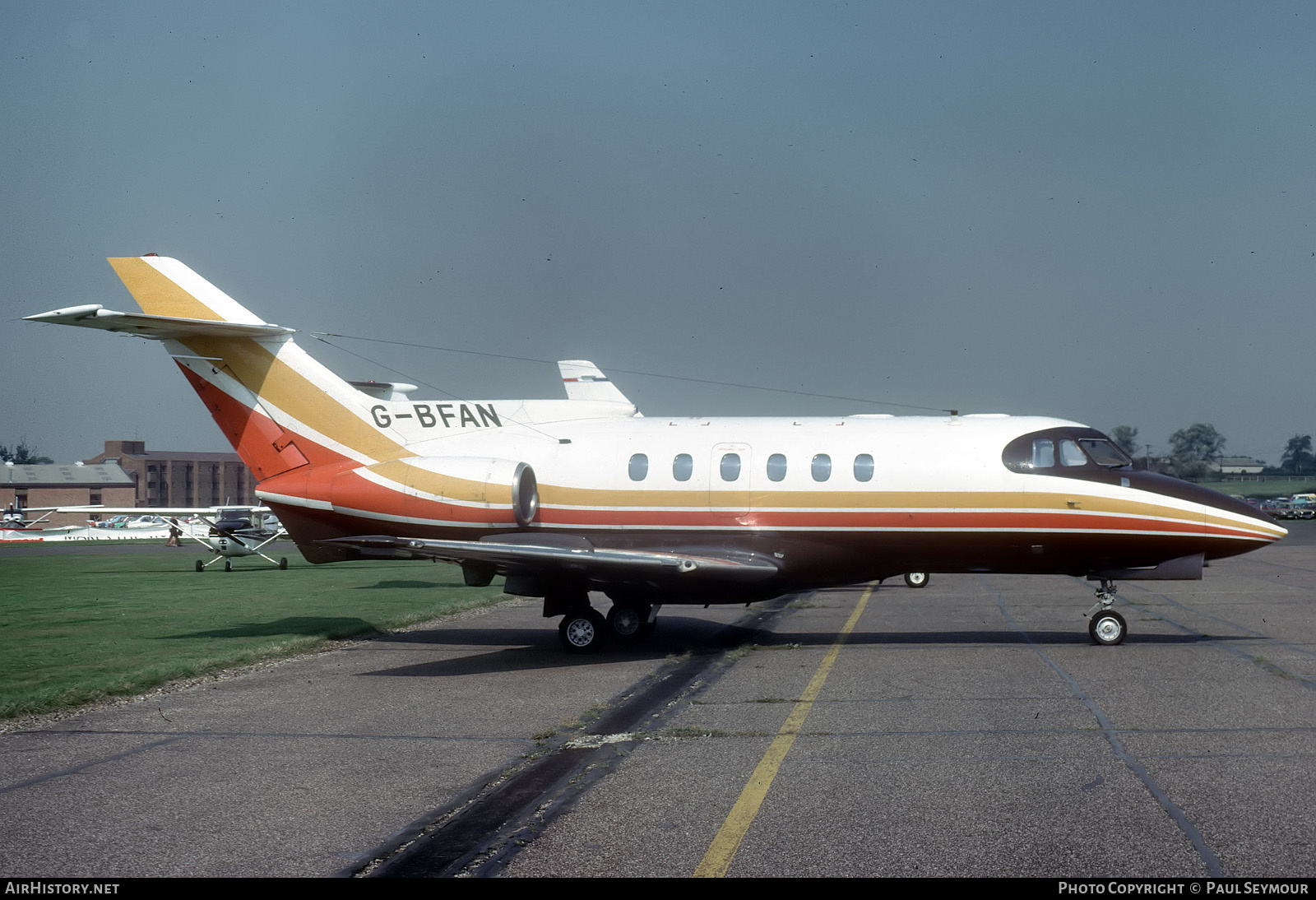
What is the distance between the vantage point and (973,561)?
15484mm

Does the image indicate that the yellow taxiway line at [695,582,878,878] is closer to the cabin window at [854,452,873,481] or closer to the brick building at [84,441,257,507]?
the cabin window at [854,452,873,481]

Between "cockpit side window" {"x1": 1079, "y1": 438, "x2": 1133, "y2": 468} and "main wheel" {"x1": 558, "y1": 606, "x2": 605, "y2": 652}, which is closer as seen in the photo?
"main wheel" {"x1": 558, "y1": 606, "x2": 605, "y2": 652}

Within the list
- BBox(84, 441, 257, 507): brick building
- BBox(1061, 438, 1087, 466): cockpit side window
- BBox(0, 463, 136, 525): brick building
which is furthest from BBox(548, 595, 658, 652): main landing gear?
BBox(84, 441, 257, 507): brick building

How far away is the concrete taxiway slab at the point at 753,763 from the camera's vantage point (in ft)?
19.9

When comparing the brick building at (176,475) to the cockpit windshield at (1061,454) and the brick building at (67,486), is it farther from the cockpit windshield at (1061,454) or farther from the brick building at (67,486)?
the cockpit windshield at (1061,454)

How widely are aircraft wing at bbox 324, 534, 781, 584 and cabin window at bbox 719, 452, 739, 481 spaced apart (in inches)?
43.7

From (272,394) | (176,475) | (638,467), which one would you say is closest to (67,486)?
(176,475)

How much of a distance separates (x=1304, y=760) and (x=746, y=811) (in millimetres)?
4151

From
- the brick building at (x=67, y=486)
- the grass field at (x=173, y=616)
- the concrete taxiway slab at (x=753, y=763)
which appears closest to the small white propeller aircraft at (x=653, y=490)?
the concrete taxiway slab at (x=753, y=763)

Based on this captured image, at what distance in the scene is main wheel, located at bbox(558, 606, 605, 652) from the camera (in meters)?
15.2

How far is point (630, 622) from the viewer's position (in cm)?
1612

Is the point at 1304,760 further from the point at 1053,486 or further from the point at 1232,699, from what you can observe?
the point at 1053,486

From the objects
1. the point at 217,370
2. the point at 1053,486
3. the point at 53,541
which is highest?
the point at 217,370

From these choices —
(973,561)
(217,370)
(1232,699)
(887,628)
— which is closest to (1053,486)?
(973,561)
